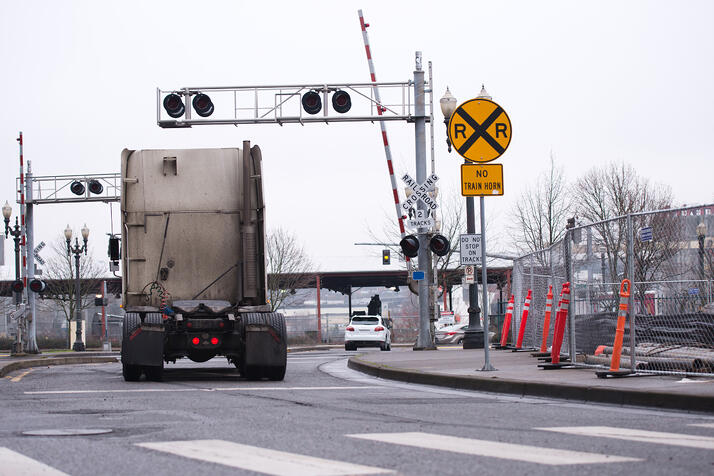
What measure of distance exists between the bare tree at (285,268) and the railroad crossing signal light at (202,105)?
3422cm

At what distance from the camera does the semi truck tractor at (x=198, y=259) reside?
15.5 m

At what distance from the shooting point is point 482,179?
1408 cm

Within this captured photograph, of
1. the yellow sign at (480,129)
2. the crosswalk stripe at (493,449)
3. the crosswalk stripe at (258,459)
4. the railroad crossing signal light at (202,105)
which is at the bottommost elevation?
the crosswalk stripe at (493,449)

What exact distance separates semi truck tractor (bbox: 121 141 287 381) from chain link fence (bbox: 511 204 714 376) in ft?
14.7

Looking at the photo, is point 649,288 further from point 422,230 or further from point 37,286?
point 37,286

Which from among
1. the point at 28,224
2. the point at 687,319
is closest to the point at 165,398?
the point at 687,319

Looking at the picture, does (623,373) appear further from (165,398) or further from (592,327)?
(165,398)

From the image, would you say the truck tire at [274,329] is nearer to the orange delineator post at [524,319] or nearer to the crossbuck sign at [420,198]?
the orange delineator post at [524,319]

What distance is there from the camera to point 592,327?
48.5ft

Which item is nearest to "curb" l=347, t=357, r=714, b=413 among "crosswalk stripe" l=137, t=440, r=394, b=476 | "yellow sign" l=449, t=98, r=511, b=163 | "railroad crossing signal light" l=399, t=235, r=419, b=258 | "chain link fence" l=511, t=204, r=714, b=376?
"chain link fence" l=511, t=204, r=714, b=376

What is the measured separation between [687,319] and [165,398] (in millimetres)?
5928

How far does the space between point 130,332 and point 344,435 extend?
850 centimetres

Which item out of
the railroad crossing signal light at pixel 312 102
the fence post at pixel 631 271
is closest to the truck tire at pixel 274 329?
the fence post at pixel 631 271

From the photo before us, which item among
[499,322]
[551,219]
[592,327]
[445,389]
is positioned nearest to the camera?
[445,389]
